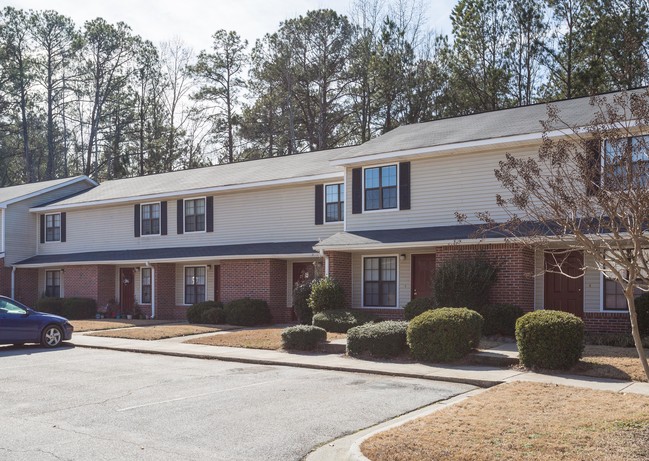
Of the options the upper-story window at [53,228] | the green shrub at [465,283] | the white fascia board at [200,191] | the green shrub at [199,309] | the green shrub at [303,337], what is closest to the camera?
the green shrub at [303,337]

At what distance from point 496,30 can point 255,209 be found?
1826cm

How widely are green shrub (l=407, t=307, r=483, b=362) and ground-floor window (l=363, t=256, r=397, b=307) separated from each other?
24.0ft

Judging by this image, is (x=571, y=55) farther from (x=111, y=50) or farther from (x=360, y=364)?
A: (x=111, y=50)

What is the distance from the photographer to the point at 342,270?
22047mm

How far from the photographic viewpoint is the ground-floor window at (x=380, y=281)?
22031 mm

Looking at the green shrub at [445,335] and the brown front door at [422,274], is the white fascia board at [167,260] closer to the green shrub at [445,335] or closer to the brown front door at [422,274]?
the brown front door at [422,274]

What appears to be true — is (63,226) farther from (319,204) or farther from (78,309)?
(319,204)

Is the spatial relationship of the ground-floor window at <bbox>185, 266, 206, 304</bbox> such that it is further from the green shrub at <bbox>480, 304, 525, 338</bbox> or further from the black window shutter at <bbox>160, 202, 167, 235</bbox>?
the green shrub at <bbox>480, 304, 525, 338</bbox>

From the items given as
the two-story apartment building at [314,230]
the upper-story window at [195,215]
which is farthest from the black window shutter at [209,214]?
the upper-story window at [195,215]

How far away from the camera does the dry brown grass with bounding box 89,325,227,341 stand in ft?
67.3

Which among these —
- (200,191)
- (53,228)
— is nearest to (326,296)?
(200,191)

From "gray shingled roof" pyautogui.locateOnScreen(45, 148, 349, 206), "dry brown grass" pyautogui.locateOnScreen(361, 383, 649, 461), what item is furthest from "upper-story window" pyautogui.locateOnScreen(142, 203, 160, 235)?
"dry brown grass" pyautogui.locateOnScreen(361, 383, 649, 461)

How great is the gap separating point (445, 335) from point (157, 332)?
34.8 ft

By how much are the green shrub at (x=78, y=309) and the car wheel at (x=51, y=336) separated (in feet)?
36.2
